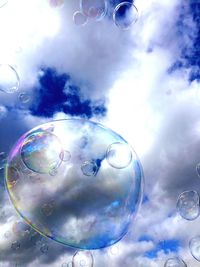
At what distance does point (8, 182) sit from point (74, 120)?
3754 mm

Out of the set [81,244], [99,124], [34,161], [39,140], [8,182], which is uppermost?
[99,124]

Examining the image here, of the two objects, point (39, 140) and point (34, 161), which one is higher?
point (39, 140)

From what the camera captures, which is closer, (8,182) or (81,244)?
(81,244)

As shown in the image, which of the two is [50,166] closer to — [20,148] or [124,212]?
[20,148]

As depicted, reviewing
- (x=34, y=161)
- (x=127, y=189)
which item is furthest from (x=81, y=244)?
(x=34, y=161)

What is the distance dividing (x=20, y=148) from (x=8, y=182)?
1.48 metres

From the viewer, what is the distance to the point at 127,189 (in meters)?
12.5

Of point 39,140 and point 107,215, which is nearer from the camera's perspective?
point 107,215

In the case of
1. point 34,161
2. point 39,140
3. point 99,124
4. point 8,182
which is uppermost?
point 99,124

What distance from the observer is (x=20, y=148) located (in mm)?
13383

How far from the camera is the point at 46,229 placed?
40.5 ft

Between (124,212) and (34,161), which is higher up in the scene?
(34,161)

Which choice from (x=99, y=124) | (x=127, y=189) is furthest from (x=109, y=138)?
(x=127, y=189)

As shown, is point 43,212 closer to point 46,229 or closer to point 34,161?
point 46,229
